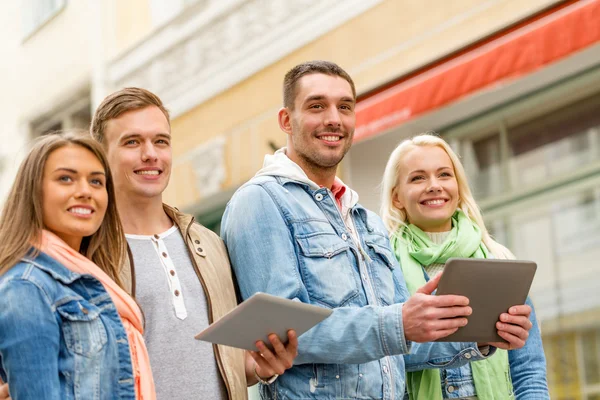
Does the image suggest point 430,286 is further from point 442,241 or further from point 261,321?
point 442,241

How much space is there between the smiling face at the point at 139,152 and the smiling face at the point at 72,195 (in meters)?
0.37

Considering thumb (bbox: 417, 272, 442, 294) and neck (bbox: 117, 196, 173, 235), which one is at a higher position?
neck (bbox: 117, 196, 173, 235)

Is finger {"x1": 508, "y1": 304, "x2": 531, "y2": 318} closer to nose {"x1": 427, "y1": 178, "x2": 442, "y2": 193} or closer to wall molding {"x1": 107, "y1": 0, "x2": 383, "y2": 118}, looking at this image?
nose {"x1": 427, "y1": 178, "x2": 442, "y2": 193}

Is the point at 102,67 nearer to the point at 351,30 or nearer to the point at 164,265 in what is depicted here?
the point at 351,30

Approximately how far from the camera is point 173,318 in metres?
3.24

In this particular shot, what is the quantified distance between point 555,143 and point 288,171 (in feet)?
14.7

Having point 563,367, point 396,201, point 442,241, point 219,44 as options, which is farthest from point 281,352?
point 219,44

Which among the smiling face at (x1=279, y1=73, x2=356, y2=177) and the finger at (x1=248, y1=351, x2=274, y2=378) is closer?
the finger at (x1=248, y1=351, x2=274, y2=378)

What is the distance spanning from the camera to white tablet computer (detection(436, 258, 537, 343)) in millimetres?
3180

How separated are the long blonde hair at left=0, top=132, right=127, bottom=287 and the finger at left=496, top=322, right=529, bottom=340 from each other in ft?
4.09

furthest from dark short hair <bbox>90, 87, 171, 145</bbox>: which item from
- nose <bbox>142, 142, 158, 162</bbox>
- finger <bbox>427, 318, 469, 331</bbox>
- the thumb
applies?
finger <bbox>427, 318, 469, 331</bbox>

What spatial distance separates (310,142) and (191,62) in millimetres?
7915

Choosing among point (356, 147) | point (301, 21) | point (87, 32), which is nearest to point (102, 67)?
point (87, 32)

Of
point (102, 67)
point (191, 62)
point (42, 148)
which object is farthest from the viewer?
point (102, 67)
